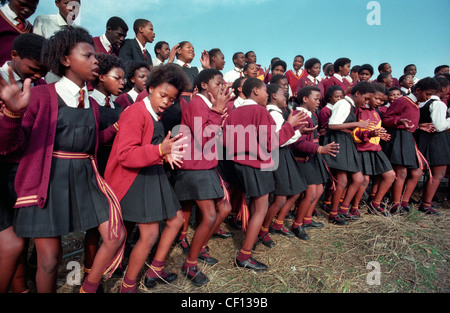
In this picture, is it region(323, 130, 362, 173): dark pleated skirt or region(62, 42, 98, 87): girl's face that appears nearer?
region(62, 42, 98, 87): girl's face

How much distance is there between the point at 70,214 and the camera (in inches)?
69.5

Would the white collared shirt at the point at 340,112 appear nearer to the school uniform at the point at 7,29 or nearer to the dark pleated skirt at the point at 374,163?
the dark pleated skirt at the point at 374,163

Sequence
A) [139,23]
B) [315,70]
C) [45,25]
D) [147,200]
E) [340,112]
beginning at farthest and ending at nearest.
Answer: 1. [315,70]
2. [139,23]
3. [340,112]
4. [45,25]
5. [147,200]

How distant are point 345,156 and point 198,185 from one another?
2.66 m

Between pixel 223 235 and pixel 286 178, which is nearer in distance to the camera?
pixel 286 178

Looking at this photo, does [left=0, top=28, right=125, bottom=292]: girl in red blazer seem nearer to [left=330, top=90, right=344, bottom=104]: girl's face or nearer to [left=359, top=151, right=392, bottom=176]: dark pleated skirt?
[left=330, top=90, right=344, bottom=104]: girl's face

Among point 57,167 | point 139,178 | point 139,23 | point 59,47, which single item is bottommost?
point 139,178

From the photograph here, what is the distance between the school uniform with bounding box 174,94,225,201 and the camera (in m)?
2.55

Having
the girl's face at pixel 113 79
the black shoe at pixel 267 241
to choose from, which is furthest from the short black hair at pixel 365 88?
the girl's face at pixel 113 79

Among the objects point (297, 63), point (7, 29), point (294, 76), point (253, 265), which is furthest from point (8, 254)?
point (297, 63)

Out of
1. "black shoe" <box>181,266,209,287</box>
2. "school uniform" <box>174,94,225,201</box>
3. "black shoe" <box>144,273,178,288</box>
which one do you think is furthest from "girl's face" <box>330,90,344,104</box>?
"black shoe" <box>144,273,178,288</box>

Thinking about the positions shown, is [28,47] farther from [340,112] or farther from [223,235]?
[340,112]

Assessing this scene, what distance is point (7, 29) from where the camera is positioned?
2.62m

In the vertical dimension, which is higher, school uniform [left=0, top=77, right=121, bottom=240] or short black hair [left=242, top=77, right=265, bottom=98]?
short black hair [left=242, top=77, right=265, bottom=98]
